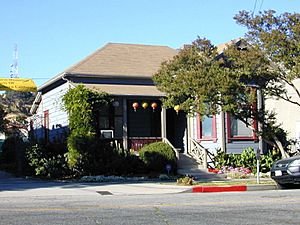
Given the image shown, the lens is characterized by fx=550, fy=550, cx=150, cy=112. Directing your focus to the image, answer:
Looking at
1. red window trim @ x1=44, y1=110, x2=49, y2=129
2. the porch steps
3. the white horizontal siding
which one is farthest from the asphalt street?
red window trim @ x1=44, y1=110, x2=49, y2=129

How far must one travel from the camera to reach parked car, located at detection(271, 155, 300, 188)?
16.9 metres

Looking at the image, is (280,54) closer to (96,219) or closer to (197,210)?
(197,210)

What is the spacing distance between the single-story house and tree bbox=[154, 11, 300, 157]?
4412 mm

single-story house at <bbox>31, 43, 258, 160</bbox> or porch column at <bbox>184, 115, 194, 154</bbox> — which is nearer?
single-story house at <bbox>31, 43, 258, 160</bbox>

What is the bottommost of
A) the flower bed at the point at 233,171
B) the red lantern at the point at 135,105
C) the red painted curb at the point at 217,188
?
the red painted curb at the point at 217,188

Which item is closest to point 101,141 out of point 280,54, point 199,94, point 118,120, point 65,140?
point 65,140

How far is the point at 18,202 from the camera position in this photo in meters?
14.0

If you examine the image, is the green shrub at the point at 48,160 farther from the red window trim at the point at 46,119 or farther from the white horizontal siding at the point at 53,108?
the red window trim at the point at 46,119

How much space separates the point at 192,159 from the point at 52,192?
1023 cm

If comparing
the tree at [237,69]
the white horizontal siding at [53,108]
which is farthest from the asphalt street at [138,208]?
the white horizontal siding at [53,108]

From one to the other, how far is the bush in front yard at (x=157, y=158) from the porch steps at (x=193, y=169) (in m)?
0.68

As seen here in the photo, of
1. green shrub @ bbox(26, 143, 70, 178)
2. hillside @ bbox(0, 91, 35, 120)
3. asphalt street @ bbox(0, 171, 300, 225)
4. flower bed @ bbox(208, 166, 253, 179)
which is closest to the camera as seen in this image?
asphalt street @ bbox(0, 171, 300, 225)

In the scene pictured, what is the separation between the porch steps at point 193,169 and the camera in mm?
23109

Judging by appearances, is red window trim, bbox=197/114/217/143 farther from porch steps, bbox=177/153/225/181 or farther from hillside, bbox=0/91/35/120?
hillside, bbox=0/91/35/120
